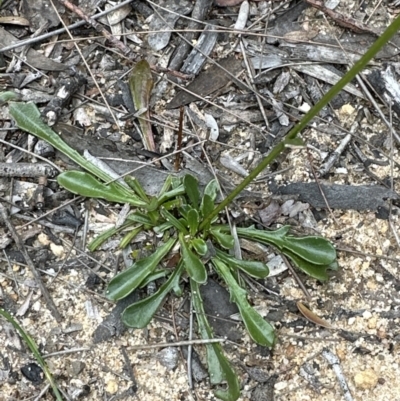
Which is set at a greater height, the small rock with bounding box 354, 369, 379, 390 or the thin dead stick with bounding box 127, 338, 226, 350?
the small rock with bounding box 354, 369, 379, 390

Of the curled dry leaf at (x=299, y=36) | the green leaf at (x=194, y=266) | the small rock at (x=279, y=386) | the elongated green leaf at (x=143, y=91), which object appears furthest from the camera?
the curled dry leaf at (x=299, y=36)

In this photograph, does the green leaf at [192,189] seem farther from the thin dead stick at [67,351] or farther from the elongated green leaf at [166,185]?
the thin dead stick at [67,351]

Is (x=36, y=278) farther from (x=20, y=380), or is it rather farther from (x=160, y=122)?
(x=160, y=122)

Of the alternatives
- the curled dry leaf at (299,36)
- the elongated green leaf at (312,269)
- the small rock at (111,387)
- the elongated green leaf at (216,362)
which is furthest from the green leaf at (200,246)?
the curled dry leaf at (299,36)

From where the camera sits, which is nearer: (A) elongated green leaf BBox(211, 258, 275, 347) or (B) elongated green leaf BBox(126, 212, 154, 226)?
(A) elongated green leaf BBox(211, 258, 275, 347)

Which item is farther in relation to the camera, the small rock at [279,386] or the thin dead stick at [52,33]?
the thin dead stick at [52,33]

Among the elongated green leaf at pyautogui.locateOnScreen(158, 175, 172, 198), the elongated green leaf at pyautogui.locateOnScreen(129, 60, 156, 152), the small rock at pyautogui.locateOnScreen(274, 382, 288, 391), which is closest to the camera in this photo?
Result: the small rock at pyautogui.locateOnScreen(274, 382, 288, 391)

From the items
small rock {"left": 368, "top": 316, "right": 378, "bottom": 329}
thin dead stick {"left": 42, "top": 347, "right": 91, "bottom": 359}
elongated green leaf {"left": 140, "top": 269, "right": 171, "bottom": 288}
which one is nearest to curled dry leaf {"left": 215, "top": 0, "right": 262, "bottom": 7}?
elongated green leaf {"left": 140, "top": 269, "right": 171, "bottom": 288}

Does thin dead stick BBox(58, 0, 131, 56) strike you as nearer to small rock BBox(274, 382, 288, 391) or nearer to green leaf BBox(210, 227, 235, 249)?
green leaf BBox(210, 227, 235, 249)
